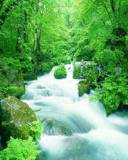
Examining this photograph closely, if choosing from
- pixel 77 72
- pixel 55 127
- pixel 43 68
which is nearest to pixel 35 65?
pixel 43 68

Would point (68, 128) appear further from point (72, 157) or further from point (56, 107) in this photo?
point (56, 107)

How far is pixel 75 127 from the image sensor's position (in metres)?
11.1

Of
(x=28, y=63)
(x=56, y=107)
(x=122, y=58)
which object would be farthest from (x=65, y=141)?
(x=28, y=63)

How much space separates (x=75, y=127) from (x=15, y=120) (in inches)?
117

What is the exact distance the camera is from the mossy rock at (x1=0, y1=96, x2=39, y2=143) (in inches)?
338

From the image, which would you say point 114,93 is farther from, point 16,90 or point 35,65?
point 35,65

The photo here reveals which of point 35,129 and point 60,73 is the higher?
point 60,73

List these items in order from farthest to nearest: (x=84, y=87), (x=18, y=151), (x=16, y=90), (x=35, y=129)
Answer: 1. (x=84, y=87)
2. (x=16, y=90)
3. (x=35, y=129)
4. (x=18, y=151)

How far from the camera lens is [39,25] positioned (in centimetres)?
1964

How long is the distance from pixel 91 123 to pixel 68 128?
1.46m

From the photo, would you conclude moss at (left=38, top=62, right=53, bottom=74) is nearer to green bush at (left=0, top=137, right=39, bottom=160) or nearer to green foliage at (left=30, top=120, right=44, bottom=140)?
Result: green foliage at (left=30, top=120, right=44, bottom=140)

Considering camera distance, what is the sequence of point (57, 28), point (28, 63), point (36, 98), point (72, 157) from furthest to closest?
point (57, 28)
point (28, 63)
point (36, 98)
point (72, 157)

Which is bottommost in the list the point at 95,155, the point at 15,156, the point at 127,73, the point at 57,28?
the point at 95,155

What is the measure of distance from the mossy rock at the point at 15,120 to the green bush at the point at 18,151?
1.82ft
